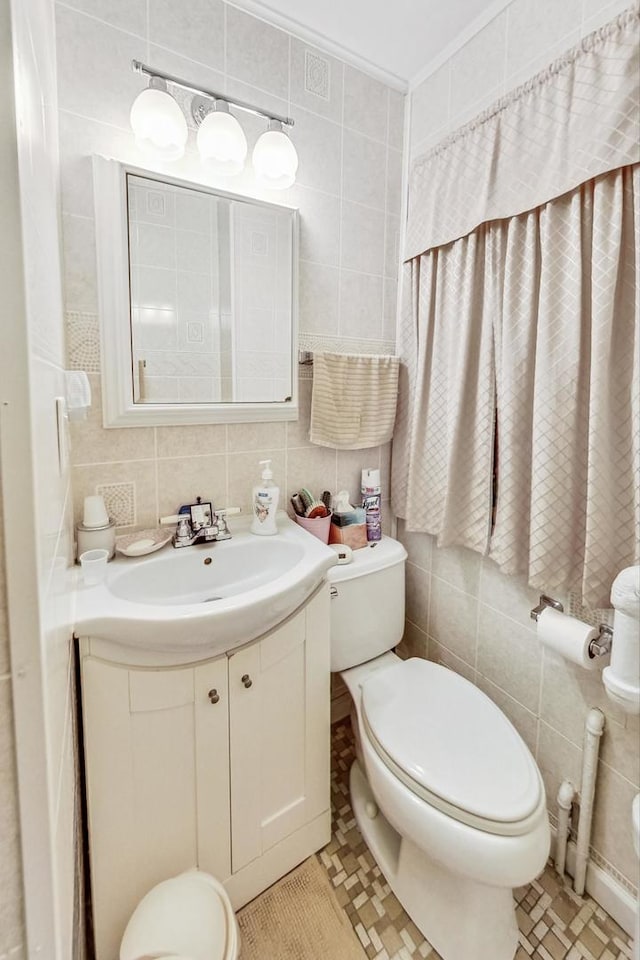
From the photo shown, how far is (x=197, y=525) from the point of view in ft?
4.00

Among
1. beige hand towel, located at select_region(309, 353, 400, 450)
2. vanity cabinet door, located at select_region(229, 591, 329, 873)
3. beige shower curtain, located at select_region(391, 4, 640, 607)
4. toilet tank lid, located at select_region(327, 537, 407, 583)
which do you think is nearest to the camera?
beige shower curtain, located at select_region(391, 4, 640, 607)

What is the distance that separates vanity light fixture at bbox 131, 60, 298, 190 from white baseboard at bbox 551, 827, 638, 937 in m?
2.10

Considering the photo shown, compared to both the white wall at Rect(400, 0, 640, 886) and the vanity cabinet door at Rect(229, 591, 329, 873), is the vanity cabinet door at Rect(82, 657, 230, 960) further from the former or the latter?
the white wall at Rect(400, 0, 640, 886)

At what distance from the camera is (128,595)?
104 cm

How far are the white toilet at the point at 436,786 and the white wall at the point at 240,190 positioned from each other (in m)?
0.48

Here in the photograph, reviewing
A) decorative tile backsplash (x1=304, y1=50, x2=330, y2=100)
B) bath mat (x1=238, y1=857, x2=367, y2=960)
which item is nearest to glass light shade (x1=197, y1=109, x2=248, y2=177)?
decorative tile backsplash (x1=304, y1=50, x2=330, y2=100)

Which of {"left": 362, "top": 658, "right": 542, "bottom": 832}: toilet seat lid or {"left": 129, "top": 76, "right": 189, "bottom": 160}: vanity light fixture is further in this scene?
{"left": 129, "top": 76, "right": 189, "bottom": 160}: vanity light fixture

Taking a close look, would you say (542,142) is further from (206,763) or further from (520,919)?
(520,919)

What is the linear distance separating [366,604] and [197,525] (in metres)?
0.57

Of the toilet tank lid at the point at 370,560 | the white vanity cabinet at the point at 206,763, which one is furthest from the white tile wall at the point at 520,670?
the white vanity cabinet at the point at 206,763

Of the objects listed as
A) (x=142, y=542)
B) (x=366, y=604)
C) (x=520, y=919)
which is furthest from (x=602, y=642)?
(x=142, y=542)

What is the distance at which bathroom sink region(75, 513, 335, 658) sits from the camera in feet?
2.66

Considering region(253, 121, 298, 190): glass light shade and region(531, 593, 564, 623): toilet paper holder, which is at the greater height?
region(253, 121, 298, 190): glass light shade

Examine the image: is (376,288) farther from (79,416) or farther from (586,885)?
(586,885)
